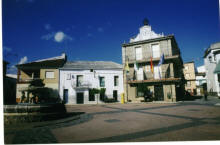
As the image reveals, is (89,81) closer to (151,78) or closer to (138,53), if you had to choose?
(138,53)

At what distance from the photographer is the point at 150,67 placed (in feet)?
56.1

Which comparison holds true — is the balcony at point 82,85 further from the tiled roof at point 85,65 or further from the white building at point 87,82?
the tiled roof at point 85,65

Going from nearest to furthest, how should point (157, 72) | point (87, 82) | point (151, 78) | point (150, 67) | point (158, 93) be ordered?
point (158, 93), point (157, 72), point (151, 78), point (150, 67), point (87, 82)

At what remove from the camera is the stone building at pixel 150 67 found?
628 inches

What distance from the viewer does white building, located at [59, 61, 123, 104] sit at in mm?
18359

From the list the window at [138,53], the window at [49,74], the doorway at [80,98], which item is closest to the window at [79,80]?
the doorway at [80,98]

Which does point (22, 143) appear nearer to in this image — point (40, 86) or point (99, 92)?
point (40, 86)

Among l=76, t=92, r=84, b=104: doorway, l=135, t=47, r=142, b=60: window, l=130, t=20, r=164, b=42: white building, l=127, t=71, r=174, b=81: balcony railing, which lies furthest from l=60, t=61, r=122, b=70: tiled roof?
l=130, t=20, r=164, b=42: white building

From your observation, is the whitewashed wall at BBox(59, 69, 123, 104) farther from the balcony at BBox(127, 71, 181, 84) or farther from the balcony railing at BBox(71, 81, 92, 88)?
the balcony at BBox(127, 71, 181, 84)

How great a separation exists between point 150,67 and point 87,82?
331 inches

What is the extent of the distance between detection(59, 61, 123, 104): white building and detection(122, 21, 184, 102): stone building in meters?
1.87

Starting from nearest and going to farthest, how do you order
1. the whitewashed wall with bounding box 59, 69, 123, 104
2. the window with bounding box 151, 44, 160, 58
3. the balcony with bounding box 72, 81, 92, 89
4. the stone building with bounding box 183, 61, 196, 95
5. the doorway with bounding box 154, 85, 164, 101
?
the doorway with bounding box 154, 85, 164, 101 → the window with bounding box 151, 44, 160, 58 → the whitewashed wall with bounding box 59, 69, 123, 104 → the balcony with bounding box 72, 81, 92, 89 → the stone building with bounding box 183, 61, 196, 95

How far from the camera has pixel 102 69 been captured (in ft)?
63.6

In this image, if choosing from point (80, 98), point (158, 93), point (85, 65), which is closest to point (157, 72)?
point (158, 93)
